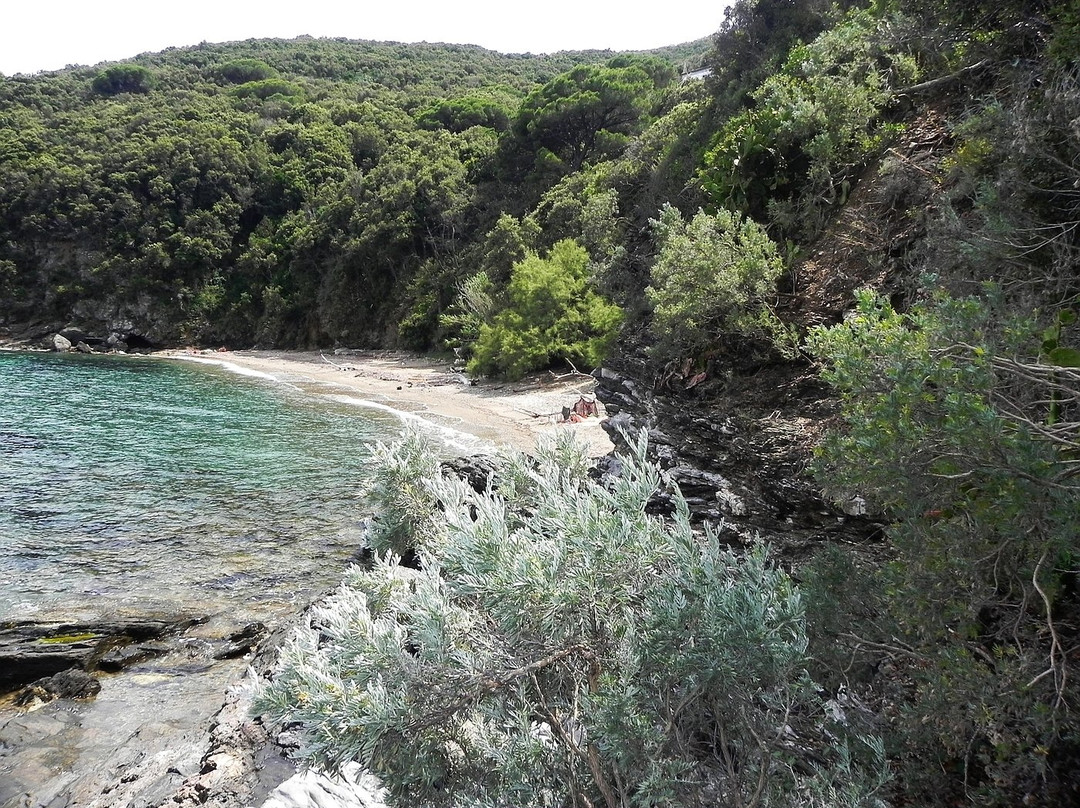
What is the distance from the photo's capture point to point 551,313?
28.8 meters

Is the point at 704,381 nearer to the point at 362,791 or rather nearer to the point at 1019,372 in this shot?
the point at 1019,372

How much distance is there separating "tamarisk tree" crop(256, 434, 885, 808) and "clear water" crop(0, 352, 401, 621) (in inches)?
319

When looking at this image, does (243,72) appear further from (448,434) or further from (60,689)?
(60,689)

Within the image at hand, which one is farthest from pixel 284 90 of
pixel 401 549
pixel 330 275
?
pixel 401 549

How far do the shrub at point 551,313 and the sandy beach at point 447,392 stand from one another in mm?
1165

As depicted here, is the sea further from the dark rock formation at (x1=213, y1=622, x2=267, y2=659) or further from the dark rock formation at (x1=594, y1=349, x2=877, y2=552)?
the dark rock formation at (x1=594, y1=349, x2=877, y2=552)

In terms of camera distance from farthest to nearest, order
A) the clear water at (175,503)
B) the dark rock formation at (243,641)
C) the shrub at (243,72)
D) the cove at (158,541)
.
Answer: the shrub at (243,72) → the clear water at (175,503) → the dark rock formation at (243,641) → the cove at (158,541)

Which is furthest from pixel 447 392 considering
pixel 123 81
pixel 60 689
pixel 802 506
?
pixel 123 81

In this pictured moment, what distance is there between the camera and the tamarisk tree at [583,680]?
3201mm

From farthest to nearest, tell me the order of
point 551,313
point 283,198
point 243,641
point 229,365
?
point 283,198 < point 229,365 < point 551,313 < point 243,641

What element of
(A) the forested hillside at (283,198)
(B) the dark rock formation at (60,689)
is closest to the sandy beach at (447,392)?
(A) the forested hillside at (283,198)

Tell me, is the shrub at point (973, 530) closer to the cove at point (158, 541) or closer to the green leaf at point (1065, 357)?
the green leaf at point (1065, 357)

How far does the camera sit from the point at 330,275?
53906mm

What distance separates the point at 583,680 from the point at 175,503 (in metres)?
15.1
